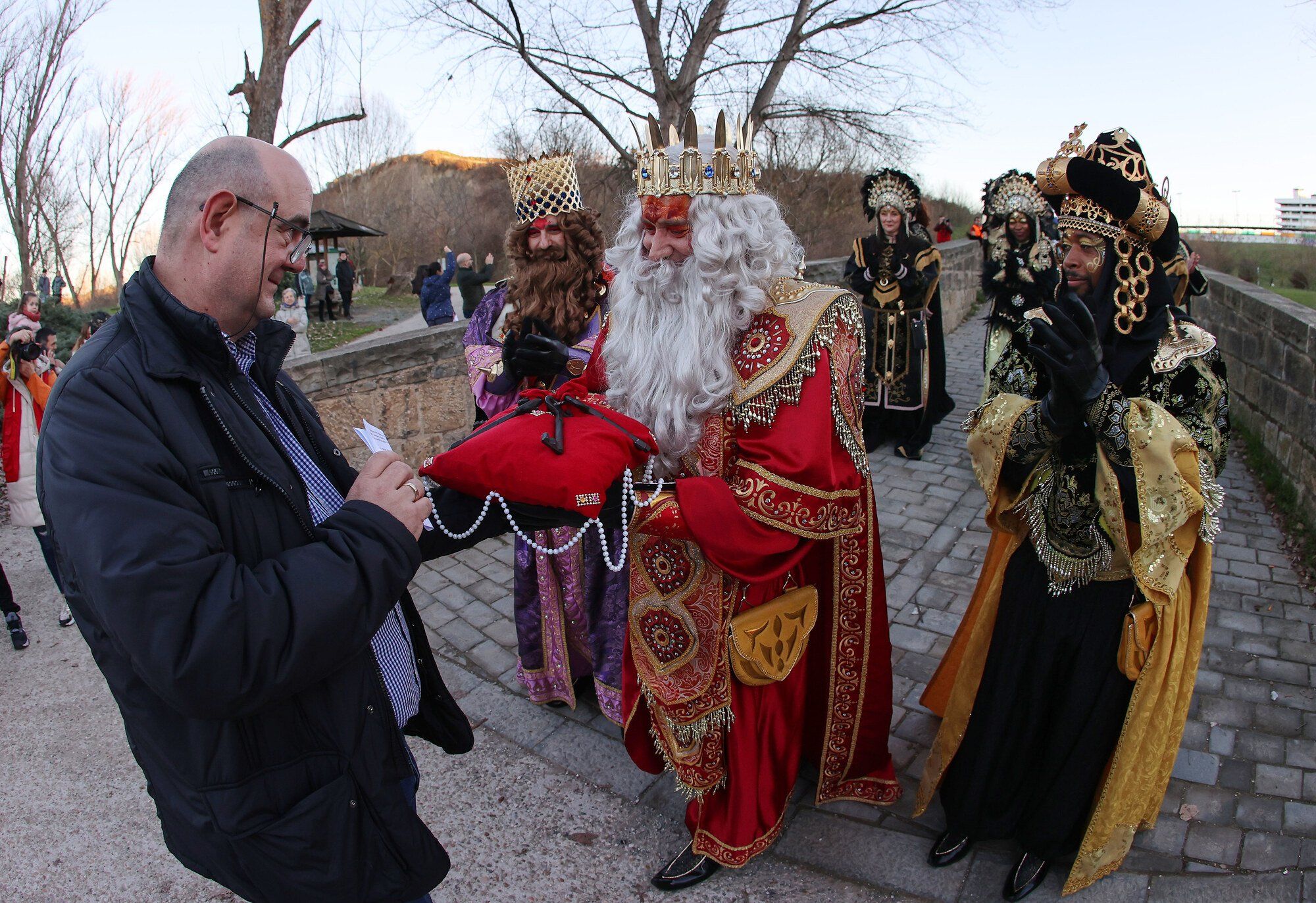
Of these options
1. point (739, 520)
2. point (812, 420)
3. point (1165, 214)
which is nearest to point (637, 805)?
point (739, 520)

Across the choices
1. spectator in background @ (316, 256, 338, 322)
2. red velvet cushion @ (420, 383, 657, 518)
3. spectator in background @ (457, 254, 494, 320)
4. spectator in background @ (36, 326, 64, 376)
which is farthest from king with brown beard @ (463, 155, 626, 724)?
spectator in background @ (316, 256, 338, 322)

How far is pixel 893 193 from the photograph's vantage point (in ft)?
24.6

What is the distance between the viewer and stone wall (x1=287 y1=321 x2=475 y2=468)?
5.34 m

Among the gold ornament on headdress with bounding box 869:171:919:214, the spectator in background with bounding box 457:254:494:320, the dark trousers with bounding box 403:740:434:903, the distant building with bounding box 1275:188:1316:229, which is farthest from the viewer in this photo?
the distant building with bounding box 1275:188:1316:229

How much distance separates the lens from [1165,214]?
243 centimetres

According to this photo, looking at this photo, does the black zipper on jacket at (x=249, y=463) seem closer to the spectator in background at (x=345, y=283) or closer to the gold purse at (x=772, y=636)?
the gold purse at (x=772, y=636)

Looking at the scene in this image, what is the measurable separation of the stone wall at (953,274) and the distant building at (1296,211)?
10143mm

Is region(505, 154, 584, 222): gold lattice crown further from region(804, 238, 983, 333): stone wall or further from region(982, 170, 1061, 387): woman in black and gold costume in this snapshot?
region(804, 238, 983, 333): stone wall

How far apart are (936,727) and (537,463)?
249cm

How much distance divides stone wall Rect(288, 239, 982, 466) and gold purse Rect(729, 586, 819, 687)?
11.9 ft

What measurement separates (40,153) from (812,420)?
27.1 metres

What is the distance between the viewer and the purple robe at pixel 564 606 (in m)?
3.55

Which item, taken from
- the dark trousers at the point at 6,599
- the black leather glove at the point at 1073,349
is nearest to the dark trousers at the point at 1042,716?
the black leather glove at the point at 1073,349

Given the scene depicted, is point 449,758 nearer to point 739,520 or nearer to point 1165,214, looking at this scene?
point 739,520
